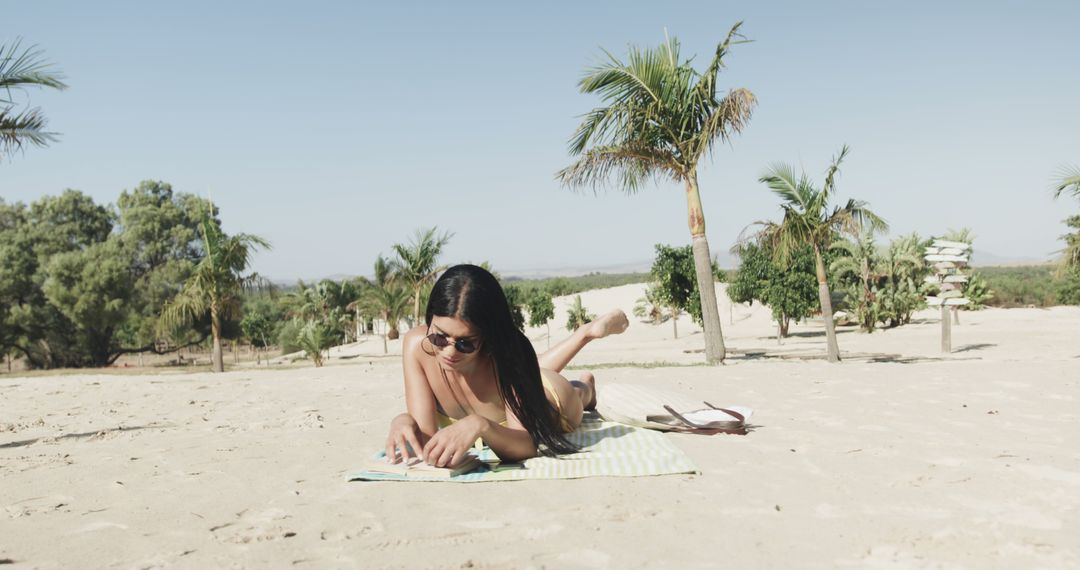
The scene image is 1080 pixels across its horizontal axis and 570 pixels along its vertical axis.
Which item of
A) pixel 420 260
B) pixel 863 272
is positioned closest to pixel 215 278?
pixel 420 260

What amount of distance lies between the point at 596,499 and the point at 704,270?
939 centimetres

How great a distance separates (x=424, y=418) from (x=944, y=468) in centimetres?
268

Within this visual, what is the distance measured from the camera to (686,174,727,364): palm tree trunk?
11734 mm

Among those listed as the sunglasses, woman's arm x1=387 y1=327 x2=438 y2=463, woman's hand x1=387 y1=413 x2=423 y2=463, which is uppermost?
the sunglasses

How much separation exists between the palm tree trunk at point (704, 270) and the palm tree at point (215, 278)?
465 inches

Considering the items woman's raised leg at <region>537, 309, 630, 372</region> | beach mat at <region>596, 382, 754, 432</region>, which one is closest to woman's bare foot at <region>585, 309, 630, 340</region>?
woman's raised leg at <region>537, 309, 630, 372</region>

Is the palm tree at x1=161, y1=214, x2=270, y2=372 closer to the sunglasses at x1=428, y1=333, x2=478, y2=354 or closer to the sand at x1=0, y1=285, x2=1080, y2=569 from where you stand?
the sand at x1=0, y1=285, x2=1080, y2=569

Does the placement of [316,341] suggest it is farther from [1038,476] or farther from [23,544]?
[1038,476]

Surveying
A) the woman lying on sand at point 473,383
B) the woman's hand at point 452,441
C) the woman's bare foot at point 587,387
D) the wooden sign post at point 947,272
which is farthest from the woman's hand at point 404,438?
the wooden sign post at point 947,272

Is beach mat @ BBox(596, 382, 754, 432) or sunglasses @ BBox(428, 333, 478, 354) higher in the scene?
sunglasses @ BBox(428, 333, 478, 354)

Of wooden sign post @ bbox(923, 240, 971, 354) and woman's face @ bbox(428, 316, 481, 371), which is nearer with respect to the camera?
woman's face @ bbox(428, 316, 481, 371)

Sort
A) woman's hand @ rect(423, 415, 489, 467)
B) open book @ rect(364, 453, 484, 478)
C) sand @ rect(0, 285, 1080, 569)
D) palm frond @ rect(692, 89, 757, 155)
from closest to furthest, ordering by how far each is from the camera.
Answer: sand @ rect(0, 285, 1080, 569)
woman's hand @ rect(423, 415, 489, 467)
open book @ rect(364, 453, 484, 478)
palm frond @ rect(692, 89, 757, 155)

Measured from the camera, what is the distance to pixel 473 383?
3.57 m

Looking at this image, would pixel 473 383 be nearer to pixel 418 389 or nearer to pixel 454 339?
pixel 418 389
